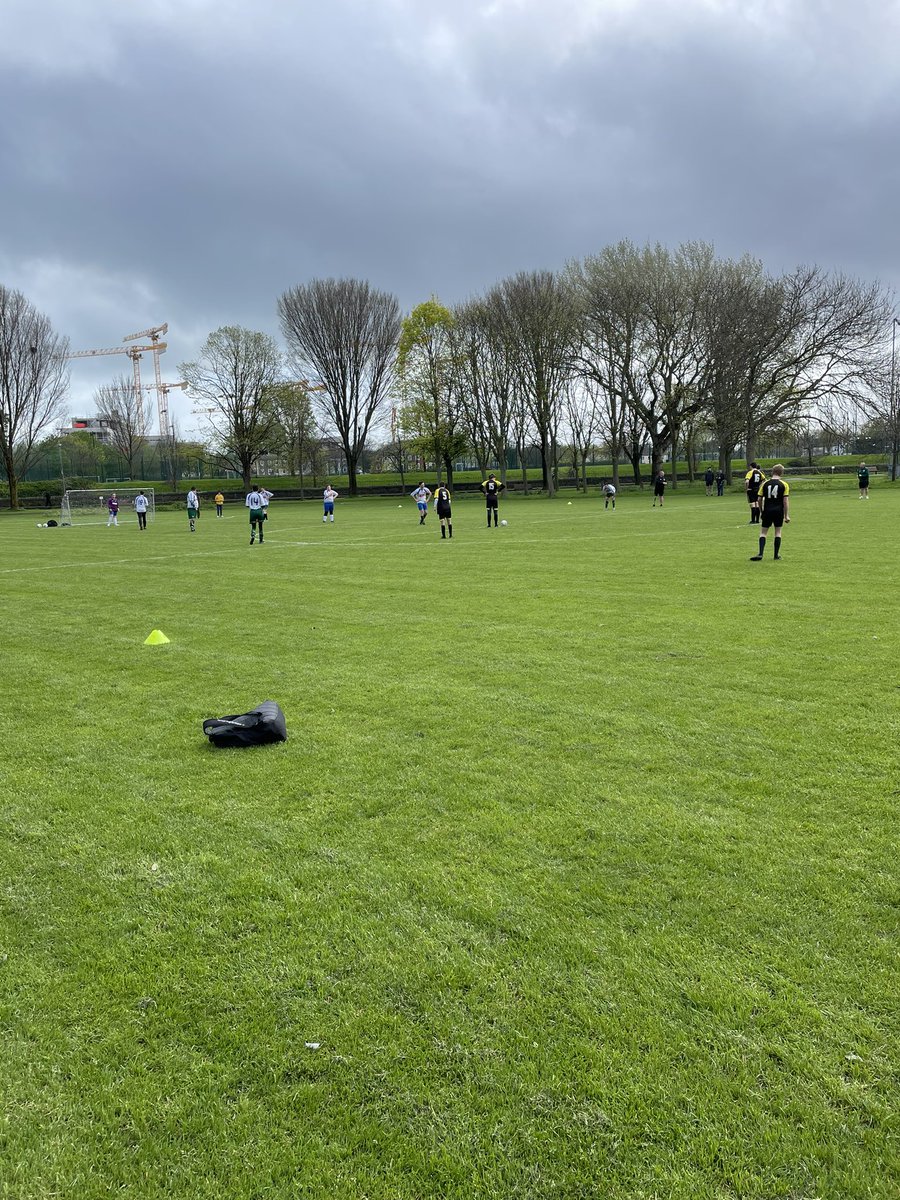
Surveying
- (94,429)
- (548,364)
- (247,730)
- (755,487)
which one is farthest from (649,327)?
(94,429)

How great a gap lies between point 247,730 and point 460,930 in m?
2.82

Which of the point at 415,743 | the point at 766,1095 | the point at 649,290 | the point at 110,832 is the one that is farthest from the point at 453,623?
the point at 649,290

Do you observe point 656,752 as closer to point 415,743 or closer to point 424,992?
point 415,743

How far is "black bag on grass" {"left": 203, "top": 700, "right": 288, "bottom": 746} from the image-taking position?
5488 millimetres

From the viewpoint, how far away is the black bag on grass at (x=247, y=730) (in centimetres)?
549

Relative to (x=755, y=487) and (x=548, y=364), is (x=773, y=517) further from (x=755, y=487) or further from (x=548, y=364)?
(x=548, y=364)

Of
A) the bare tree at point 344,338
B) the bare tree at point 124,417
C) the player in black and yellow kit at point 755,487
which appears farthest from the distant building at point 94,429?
the player in black and yellow kit at point 755,487

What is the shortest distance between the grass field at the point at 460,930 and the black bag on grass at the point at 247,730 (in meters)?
0.14

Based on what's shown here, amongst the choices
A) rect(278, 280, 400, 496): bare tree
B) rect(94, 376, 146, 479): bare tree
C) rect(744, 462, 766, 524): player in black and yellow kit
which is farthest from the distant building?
rect(744, 462, 766, 524): player in black and yellow kit

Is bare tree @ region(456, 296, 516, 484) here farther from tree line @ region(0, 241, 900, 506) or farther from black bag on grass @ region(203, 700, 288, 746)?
black bag on grass @ region(203, 700, 288, 746)

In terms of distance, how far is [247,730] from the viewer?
217 inches

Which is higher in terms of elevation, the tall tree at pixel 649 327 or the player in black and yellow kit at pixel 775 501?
the tall tree at pixel 649 327

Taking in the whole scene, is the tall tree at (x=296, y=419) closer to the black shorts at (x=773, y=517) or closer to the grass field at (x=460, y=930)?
the black shorts at (x=773, y=517)

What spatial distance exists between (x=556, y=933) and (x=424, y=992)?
2.15 ft
